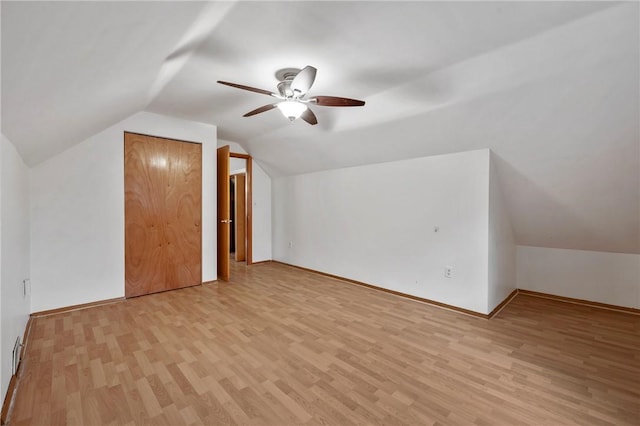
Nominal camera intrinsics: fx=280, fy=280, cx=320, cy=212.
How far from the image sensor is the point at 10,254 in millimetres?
1935

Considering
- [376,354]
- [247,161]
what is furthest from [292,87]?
[247,161]

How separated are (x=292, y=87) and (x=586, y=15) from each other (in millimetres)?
1931

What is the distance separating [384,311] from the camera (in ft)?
10.8

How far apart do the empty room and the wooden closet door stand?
27 millimetres

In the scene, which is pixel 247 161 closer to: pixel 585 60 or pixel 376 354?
pixel 376 354

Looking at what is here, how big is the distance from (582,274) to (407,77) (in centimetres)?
347

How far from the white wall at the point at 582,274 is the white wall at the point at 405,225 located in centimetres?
150

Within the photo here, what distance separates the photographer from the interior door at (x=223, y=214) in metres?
4.45

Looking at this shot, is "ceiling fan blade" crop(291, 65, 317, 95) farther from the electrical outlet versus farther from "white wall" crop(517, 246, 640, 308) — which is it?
"white wall" crop(517, 246, 640, 308)

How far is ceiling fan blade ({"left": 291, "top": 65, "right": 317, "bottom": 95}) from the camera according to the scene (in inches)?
76.6

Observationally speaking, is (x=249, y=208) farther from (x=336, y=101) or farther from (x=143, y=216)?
(x=336, y=101)

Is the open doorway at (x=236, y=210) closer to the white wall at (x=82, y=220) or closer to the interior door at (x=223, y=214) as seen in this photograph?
the interior door at (x=223, y=214)

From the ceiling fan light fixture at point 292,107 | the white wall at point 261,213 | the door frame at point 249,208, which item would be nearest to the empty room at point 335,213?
the ceiling fan light fixture at point 292,107

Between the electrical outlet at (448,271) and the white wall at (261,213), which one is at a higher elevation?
the white wall at (261,213)
